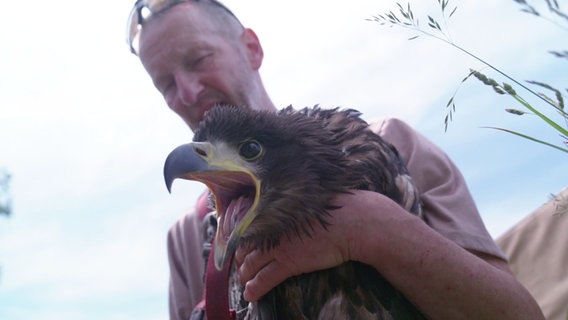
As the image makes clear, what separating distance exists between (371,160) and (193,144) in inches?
26.6

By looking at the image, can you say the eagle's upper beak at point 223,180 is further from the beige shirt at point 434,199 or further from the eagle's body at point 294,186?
the beige shirt at point 434,199

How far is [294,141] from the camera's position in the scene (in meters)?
2.17

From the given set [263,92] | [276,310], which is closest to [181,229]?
[263,92]

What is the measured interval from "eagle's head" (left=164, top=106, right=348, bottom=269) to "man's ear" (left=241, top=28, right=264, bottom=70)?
5.38 feet

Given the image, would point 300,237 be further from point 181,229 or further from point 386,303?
point 181,229

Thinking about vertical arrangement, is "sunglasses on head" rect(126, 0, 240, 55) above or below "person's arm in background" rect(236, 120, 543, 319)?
above

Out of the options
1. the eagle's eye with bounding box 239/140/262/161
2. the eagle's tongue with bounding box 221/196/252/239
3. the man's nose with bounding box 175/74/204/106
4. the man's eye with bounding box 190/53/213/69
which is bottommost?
the eagle's tongue with bounding box 221/196/252/239

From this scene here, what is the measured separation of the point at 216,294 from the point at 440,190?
1.03 m

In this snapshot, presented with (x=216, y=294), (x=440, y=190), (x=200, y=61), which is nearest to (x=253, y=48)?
(x=200, y=61)

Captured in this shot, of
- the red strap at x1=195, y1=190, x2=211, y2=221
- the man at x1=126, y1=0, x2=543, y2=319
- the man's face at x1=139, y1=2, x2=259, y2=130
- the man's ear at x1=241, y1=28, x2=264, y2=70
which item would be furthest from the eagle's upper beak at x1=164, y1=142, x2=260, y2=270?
the man's ear at x1=241, y1=28, x2=264, y2=70

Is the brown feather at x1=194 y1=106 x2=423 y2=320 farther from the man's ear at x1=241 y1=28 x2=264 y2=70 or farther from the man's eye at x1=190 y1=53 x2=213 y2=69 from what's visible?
the man's ear at x1=241 y1=28 x2=264 y2=70

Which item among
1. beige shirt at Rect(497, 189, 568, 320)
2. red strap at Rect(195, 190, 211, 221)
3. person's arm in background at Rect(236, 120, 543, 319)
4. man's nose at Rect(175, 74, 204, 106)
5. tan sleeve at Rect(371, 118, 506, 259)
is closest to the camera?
person's arm in background at Rect(236, 120, 543, 319)

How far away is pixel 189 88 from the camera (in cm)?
338

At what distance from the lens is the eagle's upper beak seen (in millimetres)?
1935
